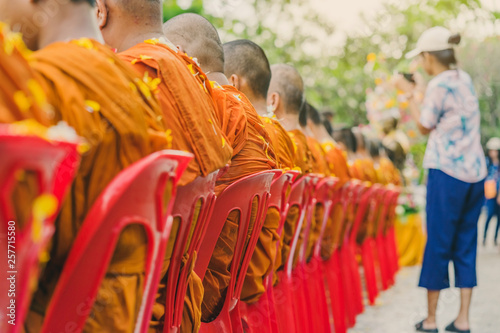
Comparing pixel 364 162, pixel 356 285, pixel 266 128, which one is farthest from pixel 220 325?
pixel 364 162

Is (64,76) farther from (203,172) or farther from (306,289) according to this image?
(306,289)

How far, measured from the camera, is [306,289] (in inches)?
151

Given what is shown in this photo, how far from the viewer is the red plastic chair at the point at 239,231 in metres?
2.21

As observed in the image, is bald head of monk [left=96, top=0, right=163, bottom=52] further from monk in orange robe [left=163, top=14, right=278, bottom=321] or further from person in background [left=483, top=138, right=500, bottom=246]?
person in background [left=483, top=138, right=500, bottom=246]

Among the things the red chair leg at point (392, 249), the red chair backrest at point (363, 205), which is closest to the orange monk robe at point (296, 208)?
the red chair backrest at point (363, 205)

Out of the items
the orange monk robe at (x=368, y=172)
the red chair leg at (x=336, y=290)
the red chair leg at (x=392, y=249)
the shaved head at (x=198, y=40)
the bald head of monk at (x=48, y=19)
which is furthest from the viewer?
the red chair leg at (x=392, y=249)

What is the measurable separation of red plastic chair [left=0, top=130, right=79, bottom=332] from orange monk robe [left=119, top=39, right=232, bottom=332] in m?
0.70

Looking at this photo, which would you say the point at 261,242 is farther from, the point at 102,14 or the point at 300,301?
the point at 102,14

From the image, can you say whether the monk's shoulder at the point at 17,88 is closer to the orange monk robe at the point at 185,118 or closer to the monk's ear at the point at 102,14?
the orange monk robe at the point at 185,118

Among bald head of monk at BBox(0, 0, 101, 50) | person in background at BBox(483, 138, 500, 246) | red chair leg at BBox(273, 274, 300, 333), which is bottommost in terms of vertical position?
person in background at BBox(483, 138, 500, 246)

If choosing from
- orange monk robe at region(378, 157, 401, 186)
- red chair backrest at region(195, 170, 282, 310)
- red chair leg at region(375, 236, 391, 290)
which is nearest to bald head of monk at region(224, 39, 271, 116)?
red chair backrest at region(195, 170, 282, 310)

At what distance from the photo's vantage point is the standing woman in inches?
171

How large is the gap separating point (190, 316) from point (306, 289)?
2.02 metres

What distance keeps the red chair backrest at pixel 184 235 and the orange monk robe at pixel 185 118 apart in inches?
1.0
